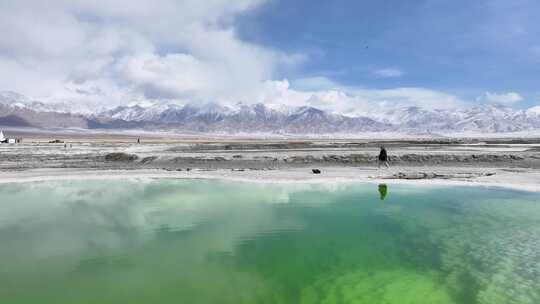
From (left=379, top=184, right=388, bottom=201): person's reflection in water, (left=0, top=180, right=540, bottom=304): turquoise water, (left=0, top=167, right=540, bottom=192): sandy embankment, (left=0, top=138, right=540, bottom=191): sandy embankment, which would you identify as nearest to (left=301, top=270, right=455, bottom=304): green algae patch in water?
(left=0, top=180, right=540, bottom=304): turquoise water

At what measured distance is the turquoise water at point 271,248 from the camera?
33.2 feet

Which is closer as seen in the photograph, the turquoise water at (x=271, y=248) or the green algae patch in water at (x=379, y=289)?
the green algae patch in water at (x=379, y=289)

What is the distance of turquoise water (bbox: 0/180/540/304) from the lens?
10.1 metres

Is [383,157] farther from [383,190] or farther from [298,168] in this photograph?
[383,190]

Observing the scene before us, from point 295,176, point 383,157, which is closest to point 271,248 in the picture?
point 295,176

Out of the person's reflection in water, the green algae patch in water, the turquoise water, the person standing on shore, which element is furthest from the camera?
the person standing on shore

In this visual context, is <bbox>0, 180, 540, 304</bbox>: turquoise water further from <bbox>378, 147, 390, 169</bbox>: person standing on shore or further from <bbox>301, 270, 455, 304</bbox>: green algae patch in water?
<bbox>378, 147, 390, 169</bbox>: person standing on shore

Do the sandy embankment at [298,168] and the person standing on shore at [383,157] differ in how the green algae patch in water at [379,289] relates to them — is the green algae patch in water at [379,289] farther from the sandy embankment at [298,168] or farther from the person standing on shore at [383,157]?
the person standing on shore at [383,157]

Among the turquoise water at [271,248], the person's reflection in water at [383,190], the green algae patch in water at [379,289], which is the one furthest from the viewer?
the person's reflection in water at [383,190]

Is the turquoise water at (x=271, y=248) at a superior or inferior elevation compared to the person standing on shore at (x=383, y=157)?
inferior

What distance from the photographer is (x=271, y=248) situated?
1352cm

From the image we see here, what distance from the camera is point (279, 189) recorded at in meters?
25.9

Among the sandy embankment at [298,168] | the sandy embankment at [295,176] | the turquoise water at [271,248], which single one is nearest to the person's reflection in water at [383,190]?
the turquoise water at [271,248]

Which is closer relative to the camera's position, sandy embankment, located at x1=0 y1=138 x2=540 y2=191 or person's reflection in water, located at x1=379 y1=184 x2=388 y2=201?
person's reflection in water, located at x1=379 y1=184 x2=388 y2=201
